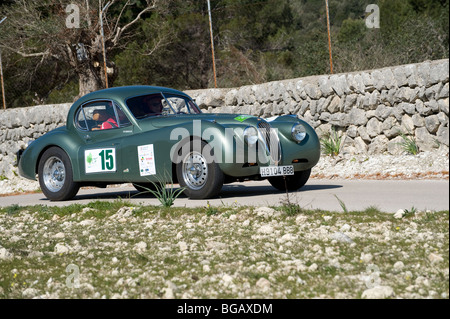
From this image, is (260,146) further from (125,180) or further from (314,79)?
(314,79)

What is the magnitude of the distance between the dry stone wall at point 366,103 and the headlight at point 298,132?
13.8ft

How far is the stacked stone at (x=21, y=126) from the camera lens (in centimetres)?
2058

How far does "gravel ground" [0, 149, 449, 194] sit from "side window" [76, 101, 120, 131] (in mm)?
4554

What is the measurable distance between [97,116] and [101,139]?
49 cm

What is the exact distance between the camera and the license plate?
9.77m

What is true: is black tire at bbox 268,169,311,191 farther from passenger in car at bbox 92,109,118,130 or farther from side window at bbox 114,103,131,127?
passenger in car at bbox 92,109,118,130

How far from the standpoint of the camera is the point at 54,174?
38.9 feet

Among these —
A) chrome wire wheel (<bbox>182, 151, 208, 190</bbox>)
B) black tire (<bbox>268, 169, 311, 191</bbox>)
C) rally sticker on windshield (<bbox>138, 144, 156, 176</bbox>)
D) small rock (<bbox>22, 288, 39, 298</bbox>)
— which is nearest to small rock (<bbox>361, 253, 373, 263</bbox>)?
small rock (<bbox>22, 288, 39, 298</bbox>)

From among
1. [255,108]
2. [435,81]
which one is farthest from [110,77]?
[435,81]

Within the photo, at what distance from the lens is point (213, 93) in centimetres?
1823

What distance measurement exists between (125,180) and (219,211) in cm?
282

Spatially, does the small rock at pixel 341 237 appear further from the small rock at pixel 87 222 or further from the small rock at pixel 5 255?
the small rock at pixel 87 222

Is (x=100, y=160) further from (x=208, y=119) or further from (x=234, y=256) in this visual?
(x=234, y=256)

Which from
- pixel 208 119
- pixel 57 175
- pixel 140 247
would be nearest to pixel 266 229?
pixel 140 247
